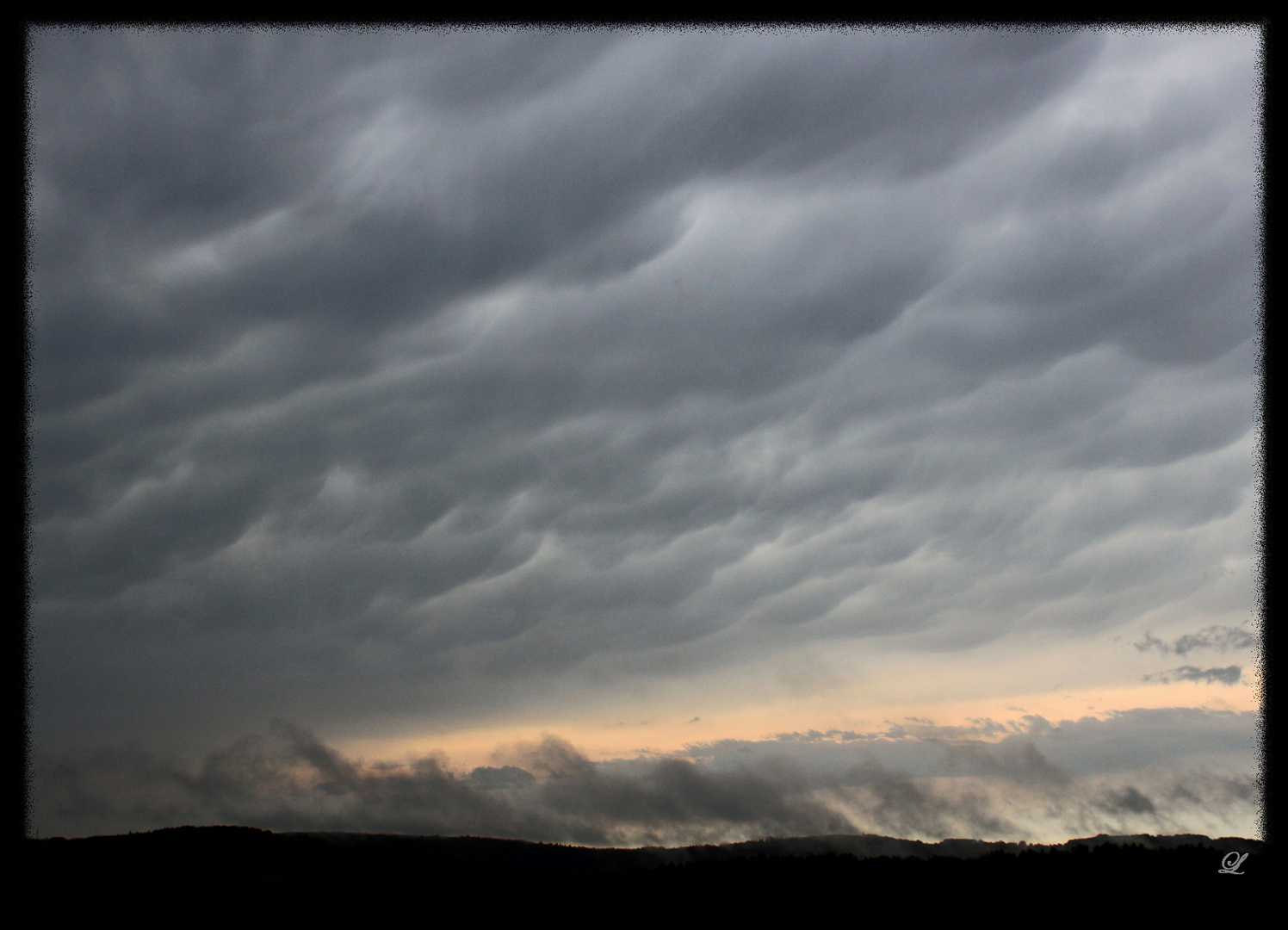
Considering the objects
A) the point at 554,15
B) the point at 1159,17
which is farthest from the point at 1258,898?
the point at 554,15

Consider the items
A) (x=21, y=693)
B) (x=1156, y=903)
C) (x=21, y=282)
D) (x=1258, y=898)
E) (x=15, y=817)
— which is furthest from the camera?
(x=1156, y=903)

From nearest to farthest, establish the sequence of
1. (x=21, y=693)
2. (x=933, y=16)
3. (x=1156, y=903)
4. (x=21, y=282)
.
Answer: (x=933, y=16) → (x=21, y=282) → (x=21, y=693) → (x=1156, y=903)

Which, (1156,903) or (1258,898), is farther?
(1156,903)

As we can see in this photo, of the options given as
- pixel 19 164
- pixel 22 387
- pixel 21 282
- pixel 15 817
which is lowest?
pixel 15 817

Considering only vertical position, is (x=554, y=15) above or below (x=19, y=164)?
above

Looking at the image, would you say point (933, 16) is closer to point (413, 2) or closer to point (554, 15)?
point (554, 15)

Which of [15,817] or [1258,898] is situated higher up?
[15,817]

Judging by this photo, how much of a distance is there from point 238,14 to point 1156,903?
228m

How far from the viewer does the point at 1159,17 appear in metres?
30.8

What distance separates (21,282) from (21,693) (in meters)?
15.0

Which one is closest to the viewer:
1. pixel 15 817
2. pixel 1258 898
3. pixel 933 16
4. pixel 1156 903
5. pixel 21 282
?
pixel 933 16

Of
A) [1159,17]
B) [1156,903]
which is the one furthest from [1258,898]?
[1159,17]

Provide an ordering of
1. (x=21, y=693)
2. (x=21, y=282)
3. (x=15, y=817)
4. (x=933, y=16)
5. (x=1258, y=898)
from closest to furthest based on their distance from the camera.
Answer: (x=933, y=16) < (x=21, y=282) < (x=21, y=693) < (x=15, y=817) < (x=1258, y=898)

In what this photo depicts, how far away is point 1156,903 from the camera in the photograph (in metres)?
196
